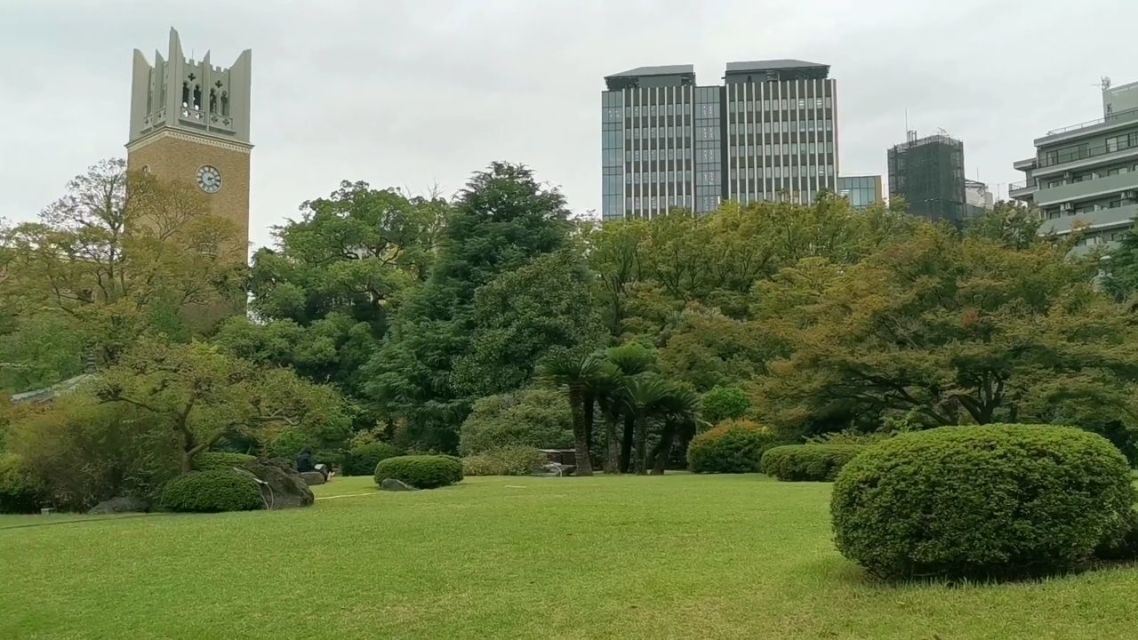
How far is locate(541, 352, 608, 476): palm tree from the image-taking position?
2123cm

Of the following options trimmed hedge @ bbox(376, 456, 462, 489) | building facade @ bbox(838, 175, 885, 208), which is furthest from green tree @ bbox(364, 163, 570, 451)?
building facade @ bbox(838, 175, 885, 208)

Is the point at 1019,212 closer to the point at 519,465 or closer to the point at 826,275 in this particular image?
the point at 826,275

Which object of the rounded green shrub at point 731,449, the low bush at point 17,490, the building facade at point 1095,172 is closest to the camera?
the low bush at point 17,490

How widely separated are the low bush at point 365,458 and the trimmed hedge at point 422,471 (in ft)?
32.7

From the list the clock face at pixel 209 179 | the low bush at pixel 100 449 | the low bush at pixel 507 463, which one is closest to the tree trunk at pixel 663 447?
the low bush at pixel 507 463

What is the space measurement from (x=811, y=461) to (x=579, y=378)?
6.51m

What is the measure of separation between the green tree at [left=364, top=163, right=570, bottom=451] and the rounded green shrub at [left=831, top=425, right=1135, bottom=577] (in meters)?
23.6

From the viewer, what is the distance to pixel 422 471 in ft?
57.9

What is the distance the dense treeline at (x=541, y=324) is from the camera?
17.3 m

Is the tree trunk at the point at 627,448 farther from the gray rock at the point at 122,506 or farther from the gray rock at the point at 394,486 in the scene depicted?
the gray rock at the point at 122,506

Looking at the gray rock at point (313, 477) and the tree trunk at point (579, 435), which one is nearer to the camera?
the tree trunk at point (579, 435)

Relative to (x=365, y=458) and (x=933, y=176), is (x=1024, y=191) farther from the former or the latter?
(x=365, y=458)

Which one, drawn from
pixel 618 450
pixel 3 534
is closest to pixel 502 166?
pixel 618 450

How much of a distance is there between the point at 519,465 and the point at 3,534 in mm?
12393
